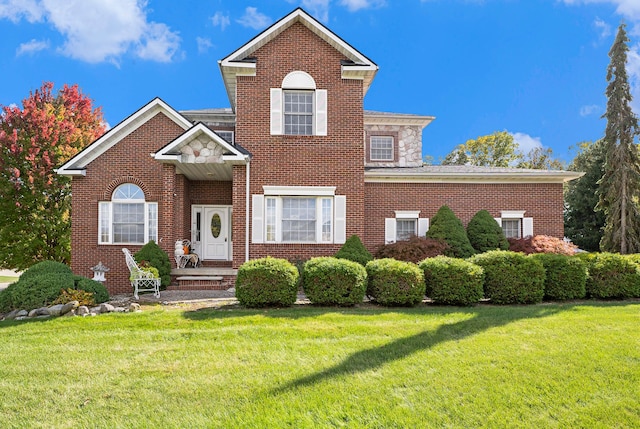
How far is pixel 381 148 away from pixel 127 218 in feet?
36.7

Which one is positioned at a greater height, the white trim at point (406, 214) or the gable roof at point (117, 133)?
A: the gable roof at point (117, 133)

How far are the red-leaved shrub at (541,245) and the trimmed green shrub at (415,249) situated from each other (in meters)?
2.78

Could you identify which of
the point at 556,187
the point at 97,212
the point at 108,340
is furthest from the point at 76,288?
the point at 556,187

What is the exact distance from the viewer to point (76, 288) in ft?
32.3

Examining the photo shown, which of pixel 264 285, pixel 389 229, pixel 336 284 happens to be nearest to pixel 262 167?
pixel 389 229

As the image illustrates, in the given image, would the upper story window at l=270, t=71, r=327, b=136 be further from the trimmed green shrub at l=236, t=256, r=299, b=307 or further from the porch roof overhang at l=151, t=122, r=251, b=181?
the trimmed green shrub at l=236, t=256, r=299, b=307

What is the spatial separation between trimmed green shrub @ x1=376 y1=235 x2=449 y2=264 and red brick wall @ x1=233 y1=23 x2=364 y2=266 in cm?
129

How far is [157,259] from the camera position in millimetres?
12734

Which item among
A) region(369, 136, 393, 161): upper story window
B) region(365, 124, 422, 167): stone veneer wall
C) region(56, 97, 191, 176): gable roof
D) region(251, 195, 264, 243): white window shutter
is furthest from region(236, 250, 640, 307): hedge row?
region(369, 136, 393, 161): upper story window

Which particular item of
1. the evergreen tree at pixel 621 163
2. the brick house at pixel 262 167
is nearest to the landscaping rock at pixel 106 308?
the brick house at pixel 262 167

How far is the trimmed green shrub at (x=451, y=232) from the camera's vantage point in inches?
558

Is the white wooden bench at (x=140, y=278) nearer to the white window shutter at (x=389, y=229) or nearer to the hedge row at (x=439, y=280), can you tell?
the hedge row at (x=439, y=280)

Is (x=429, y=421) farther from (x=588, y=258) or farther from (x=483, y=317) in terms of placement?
(x=588, y=258)

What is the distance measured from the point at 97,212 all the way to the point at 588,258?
15.1m
